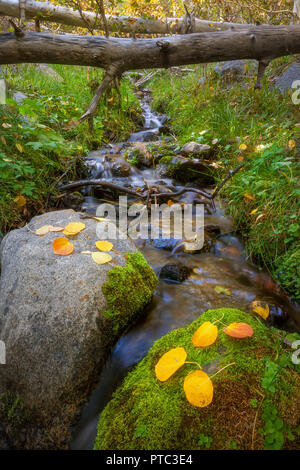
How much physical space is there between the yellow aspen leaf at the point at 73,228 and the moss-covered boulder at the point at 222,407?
1.30 meters

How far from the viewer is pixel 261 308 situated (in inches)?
84.4

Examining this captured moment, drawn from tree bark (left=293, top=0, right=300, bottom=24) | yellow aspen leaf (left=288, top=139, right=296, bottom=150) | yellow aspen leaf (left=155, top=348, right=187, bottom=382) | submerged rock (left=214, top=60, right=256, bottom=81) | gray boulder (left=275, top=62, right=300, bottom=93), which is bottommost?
yellow aspen leaf (left=155, top=348, right=187, bottom=382)

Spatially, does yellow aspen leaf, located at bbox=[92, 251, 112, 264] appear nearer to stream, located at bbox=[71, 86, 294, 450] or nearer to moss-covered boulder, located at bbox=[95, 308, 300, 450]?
stream, located at bbox=[71, 86, 294, 450]

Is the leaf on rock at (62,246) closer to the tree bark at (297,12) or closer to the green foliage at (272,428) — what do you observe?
the green foliage at (272,428)

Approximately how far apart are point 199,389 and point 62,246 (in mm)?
1399

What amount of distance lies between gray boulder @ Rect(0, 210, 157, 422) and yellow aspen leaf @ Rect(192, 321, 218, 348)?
58 cm

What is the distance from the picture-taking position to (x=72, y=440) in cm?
141

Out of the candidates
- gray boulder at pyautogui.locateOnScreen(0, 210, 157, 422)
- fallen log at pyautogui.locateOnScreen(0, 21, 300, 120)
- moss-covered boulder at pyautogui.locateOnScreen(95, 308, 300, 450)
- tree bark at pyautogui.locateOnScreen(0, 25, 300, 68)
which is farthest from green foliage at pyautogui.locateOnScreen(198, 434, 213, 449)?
tree bark at pyautogui.locateOnScreen(0, 25, 300, 68)

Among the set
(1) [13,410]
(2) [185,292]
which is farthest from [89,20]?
(1) [13,410]

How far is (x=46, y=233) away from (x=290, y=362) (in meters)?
1.95

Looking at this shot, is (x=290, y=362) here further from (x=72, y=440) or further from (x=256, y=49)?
(x=256, y=49)

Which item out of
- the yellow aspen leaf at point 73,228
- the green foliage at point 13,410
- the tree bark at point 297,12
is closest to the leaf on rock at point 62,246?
the yellow aspen leaf at point 73,228

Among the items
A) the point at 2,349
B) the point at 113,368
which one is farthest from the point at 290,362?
the point at 2,349

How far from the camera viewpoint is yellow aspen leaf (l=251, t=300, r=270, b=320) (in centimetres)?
211
